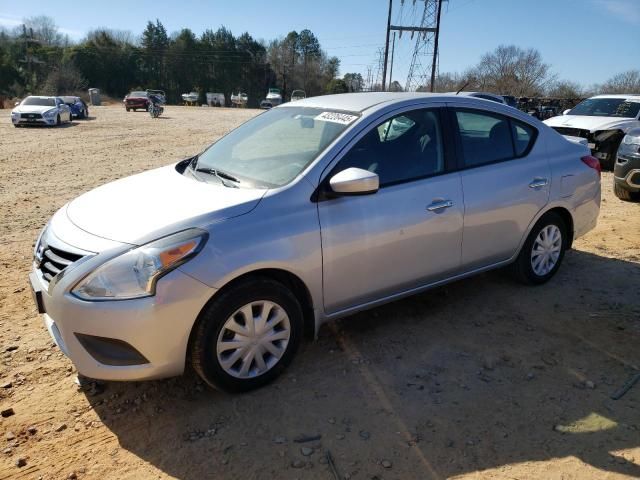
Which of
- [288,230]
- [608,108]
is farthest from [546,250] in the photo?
[608,108]

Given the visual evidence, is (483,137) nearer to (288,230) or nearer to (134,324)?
(288,230)

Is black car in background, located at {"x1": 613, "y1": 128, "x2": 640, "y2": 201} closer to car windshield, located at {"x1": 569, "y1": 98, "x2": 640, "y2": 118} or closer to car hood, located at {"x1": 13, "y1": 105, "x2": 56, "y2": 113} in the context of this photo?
car windshield, located at {"x1": 569, "y1": 98, "x2": 640, "y2": 118}

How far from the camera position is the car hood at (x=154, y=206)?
9.20 ft

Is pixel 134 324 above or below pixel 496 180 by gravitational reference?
below

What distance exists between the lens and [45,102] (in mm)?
23641

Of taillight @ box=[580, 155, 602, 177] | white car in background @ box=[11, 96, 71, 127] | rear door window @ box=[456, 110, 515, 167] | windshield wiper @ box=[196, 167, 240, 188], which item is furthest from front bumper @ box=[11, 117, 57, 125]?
taillight @ box=[580, 155, 602, 177]

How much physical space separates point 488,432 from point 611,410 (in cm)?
80

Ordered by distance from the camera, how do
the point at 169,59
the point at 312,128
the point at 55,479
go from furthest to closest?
the point at 169,59 → the point at 312,128 → the point at 55,479

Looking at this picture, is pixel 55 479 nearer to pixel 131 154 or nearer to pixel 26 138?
pixel 131 154

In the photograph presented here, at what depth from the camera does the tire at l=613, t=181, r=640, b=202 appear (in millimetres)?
7893

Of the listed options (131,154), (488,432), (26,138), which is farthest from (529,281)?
(26,138)

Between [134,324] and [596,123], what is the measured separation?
38.2 ft

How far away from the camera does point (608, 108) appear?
12328 millimetres

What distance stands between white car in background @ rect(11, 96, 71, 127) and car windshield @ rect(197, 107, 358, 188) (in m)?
21.8
